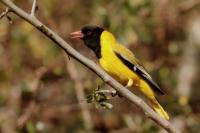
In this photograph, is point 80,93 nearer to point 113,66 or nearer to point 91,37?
point 91,37

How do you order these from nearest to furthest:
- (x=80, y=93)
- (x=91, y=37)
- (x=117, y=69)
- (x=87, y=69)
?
(x=117, y=69)
(x=91, y=37)
(x=80, y=93)
(x=87, y=69)

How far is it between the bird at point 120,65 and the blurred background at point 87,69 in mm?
1224

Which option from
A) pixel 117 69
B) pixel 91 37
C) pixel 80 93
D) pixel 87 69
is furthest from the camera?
pixel 87 69

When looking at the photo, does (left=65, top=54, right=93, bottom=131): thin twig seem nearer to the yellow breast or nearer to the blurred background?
the blurred background

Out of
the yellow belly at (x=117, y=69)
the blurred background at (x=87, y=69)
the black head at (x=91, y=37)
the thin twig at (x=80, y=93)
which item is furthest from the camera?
the blurred background at (x=87, y=69)

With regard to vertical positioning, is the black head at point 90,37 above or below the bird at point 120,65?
above

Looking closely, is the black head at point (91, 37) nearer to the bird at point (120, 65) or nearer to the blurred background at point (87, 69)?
the bird at point (120, 65)

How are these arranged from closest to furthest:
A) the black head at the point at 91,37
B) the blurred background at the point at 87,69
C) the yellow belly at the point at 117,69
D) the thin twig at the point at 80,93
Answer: the yellow belly at the point at 117,69, the black head at the point at 91,37, the thin twig at the point at 80,93, the blurred background at the point at 87,69

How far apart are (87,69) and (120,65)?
2.67 metres

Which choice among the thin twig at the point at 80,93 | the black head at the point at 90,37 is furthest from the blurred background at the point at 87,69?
the black head at the point at 90,37

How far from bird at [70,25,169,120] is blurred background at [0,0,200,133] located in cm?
122

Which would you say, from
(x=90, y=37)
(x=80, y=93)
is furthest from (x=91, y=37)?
(x=80, y=93)

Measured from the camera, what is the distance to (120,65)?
182 inches

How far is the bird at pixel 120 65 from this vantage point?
4570mm
